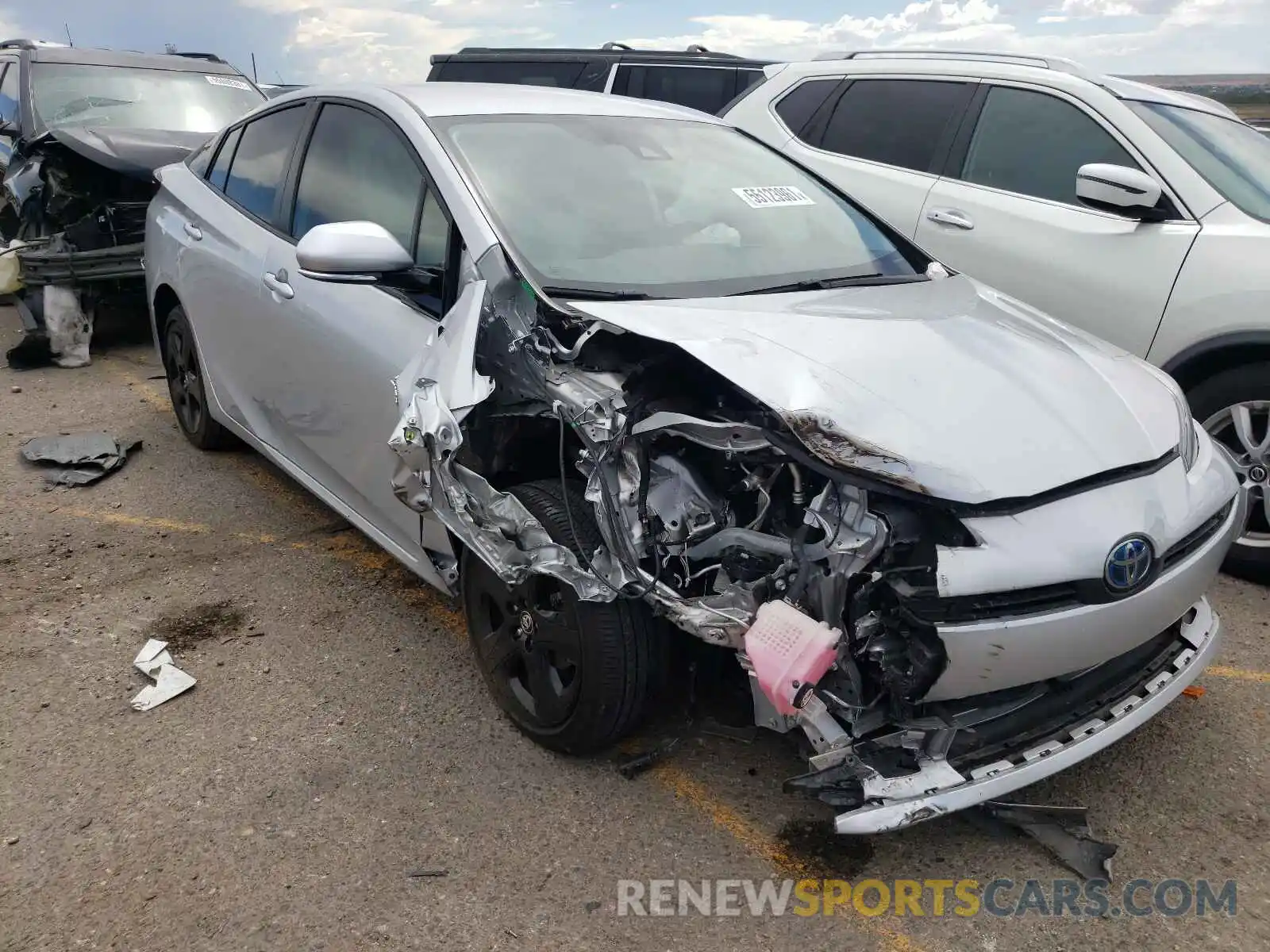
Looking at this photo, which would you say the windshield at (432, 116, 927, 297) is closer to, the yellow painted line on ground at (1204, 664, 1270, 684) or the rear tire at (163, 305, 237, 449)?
the yellow painted line on ground at (1204, 664, 1270, 684)

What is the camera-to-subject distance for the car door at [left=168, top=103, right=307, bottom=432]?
12.6 ft

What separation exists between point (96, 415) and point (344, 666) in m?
3.39

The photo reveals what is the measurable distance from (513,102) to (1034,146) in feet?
7.94

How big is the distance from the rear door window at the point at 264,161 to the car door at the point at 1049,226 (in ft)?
9.12

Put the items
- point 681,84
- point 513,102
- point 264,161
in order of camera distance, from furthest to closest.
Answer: point 681,84
point 264,161
point 513,102

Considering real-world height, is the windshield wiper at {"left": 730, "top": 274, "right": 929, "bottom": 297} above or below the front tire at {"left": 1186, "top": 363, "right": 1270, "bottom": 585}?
above

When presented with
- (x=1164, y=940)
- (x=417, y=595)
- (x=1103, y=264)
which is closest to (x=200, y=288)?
(x=417, y=595)

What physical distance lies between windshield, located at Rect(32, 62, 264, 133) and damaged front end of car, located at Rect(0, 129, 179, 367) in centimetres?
57

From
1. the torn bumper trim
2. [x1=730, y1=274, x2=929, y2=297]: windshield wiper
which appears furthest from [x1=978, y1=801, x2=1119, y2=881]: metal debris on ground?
[x1=730, y1=274, x2=929, y2=297]: windshield wiper

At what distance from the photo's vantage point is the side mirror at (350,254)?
2.78 metres

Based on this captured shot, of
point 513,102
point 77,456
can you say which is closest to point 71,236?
point 77,456

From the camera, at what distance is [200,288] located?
14.0 feet

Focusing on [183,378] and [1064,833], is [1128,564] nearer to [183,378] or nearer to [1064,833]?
[1064,833]

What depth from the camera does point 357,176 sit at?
342cm
